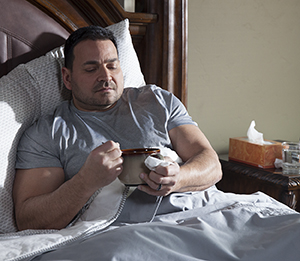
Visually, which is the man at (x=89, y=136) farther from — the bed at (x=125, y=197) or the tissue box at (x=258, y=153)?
the tissue box at (x=258, y=153)

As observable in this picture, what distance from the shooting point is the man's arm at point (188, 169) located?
1040mm

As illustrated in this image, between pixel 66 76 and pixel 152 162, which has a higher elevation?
pixel 66 76

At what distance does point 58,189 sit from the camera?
1.13m

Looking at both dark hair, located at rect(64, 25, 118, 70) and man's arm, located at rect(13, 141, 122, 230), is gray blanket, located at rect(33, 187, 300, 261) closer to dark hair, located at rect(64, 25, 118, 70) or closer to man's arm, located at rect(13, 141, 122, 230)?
man's arm, located at rect(13, 141, 122, 230)

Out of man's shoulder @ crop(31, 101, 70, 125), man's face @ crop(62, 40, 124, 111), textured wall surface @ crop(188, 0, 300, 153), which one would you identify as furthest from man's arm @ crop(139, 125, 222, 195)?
textured wall surface @ crop(188, 0, 300, 153)

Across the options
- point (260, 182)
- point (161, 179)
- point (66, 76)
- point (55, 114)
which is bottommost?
point (260, 182)

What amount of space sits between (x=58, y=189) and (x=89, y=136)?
24cm

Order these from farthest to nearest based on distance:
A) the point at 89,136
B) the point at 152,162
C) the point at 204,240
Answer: the point at 89,136 < the point at 152,162 < the point at 204,240

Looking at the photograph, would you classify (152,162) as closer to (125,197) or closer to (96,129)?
(125,197)

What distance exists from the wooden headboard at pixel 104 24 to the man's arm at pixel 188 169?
433 millimetres

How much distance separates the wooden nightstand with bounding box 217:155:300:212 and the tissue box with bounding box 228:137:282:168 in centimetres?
3

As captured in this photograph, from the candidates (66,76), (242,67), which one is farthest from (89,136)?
(242,67)

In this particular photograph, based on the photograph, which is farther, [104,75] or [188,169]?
[104,75]

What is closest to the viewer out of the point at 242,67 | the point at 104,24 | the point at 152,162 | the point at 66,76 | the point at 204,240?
the point at 204,240
